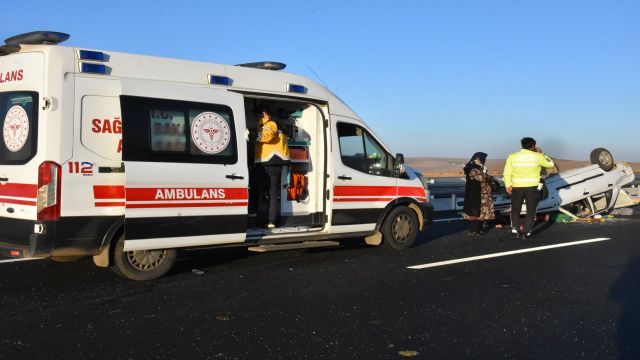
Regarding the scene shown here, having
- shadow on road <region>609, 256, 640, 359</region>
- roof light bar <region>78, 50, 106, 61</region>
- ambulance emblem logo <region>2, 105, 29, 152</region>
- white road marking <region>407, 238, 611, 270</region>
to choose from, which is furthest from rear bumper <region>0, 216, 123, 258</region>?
shadow on road <region>609, 256, 640, 359</region>

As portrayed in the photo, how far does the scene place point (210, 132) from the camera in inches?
263

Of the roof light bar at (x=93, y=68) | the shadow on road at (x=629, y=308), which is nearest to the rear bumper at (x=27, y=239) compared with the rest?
the roof light bar at (x=93, y=68)

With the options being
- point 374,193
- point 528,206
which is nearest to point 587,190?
point 528,206

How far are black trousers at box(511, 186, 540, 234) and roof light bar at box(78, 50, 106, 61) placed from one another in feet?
23.5

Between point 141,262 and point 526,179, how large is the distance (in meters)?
6.69

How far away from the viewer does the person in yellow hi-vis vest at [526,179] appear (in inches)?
404

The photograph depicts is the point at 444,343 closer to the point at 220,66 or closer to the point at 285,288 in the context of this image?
the point at 285,288

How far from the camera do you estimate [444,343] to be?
176 inches

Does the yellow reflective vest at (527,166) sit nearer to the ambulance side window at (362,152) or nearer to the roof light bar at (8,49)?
the ambulance side window at (362,152)

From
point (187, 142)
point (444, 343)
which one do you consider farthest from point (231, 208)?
point (444, 343)

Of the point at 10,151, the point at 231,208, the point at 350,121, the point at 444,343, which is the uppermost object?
the point at 350,121

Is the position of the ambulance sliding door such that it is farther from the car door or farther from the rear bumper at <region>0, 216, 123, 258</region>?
the car door

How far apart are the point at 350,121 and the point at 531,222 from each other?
3958 millimetres

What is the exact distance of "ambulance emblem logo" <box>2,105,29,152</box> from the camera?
593cm
